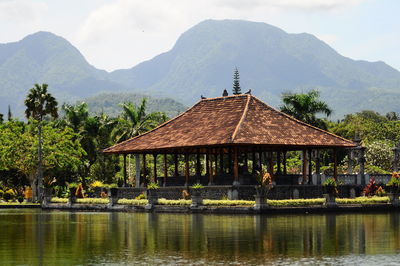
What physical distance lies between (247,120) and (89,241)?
29217 mm

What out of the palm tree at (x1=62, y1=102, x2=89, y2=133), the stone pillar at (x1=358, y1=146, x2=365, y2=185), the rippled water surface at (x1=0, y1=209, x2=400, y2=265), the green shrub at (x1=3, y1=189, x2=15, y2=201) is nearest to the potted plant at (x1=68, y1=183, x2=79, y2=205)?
the green shrub at (x1=3, y1=189, x2=15, y2=201)

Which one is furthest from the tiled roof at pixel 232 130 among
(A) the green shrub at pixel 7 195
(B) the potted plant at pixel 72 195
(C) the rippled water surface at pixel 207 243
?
(C) the rippled water surface at pixel 207 243

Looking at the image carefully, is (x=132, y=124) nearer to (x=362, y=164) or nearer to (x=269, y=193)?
(x=362, y=164)

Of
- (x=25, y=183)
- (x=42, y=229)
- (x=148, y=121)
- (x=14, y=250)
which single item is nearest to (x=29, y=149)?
(x=25, y=183)

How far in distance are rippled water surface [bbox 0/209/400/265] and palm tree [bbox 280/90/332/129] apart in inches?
1495

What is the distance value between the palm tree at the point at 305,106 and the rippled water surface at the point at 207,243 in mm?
37979

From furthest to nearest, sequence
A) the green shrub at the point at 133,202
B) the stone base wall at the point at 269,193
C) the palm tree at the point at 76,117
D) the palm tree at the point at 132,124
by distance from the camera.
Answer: the palm tree at the point at 76,117 → the palm tree at the point at 132,124 → the green shrub at the point at 133,202 → the stone base wall at the point at 269,193

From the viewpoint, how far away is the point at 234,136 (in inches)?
1989

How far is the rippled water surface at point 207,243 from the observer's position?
66.4 feet

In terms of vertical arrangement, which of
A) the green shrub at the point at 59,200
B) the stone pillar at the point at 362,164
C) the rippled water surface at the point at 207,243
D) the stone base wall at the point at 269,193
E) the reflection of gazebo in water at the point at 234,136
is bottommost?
the rippled water surface at the point at 207,243

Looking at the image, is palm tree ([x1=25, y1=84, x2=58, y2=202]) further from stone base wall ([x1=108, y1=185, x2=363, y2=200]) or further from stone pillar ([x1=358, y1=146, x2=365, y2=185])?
stone pillar ([x1=358, y1=146, x2=365, y2=185])

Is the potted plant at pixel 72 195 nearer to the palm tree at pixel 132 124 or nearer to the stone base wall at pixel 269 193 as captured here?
the stone base wall at pixel 269 193

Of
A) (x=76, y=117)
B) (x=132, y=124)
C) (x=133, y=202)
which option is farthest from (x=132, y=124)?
(x=133, y=202)

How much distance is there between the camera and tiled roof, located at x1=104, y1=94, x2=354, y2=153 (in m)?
51.8
